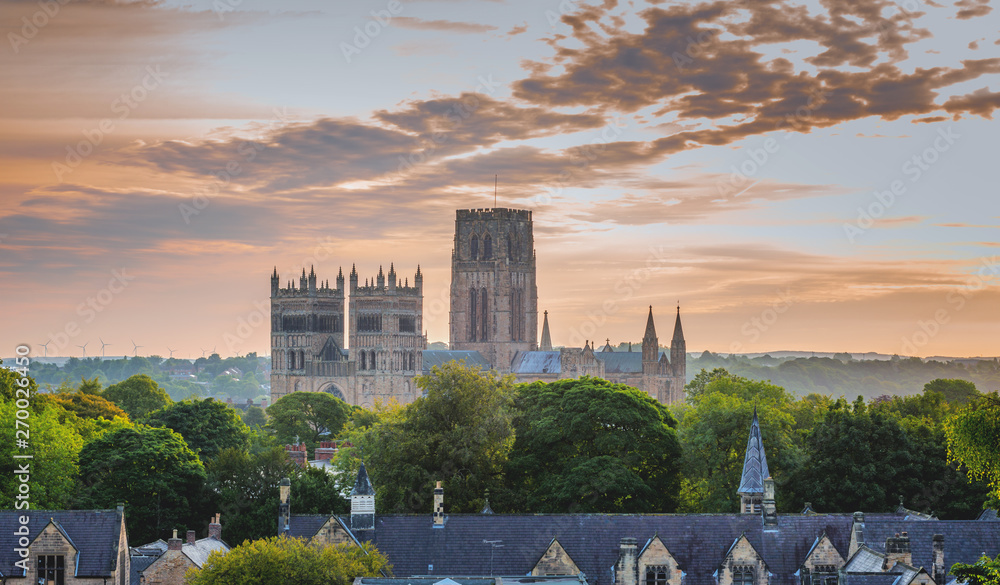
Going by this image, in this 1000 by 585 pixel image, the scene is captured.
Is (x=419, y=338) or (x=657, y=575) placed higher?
(x=419, y=338)

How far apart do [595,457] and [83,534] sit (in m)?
27.9

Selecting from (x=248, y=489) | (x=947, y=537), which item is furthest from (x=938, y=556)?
(x=248, y=489)

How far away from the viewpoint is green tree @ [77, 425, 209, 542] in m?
66.9

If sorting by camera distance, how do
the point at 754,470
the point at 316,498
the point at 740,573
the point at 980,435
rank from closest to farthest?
the point at 980,435 → the point at 740,573 → the point at 754,470 → the point at 316,498

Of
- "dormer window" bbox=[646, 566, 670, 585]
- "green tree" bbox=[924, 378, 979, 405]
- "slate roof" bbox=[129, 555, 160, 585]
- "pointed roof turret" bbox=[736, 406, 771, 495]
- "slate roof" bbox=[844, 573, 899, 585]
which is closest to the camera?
"slate roof" bbox=[844, 573, 899, 585]

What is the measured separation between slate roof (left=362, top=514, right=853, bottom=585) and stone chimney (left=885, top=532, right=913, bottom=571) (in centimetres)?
500

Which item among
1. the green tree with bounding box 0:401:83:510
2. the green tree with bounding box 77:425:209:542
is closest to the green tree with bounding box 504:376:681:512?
the green tree with bounding box 77:425:209:542

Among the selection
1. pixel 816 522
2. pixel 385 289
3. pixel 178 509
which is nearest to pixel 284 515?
pixel 178 509

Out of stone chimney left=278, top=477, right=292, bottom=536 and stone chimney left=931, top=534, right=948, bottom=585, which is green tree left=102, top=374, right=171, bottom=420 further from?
stone chimney left=931, top=534, right=948, bottom=585

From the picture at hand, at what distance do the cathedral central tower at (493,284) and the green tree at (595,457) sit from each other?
11664 cm

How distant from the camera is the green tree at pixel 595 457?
64.8m

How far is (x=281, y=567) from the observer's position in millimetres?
44531

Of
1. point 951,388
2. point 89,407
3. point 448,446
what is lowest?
point 448,446

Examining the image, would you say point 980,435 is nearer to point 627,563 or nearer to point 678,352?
point 627,563
